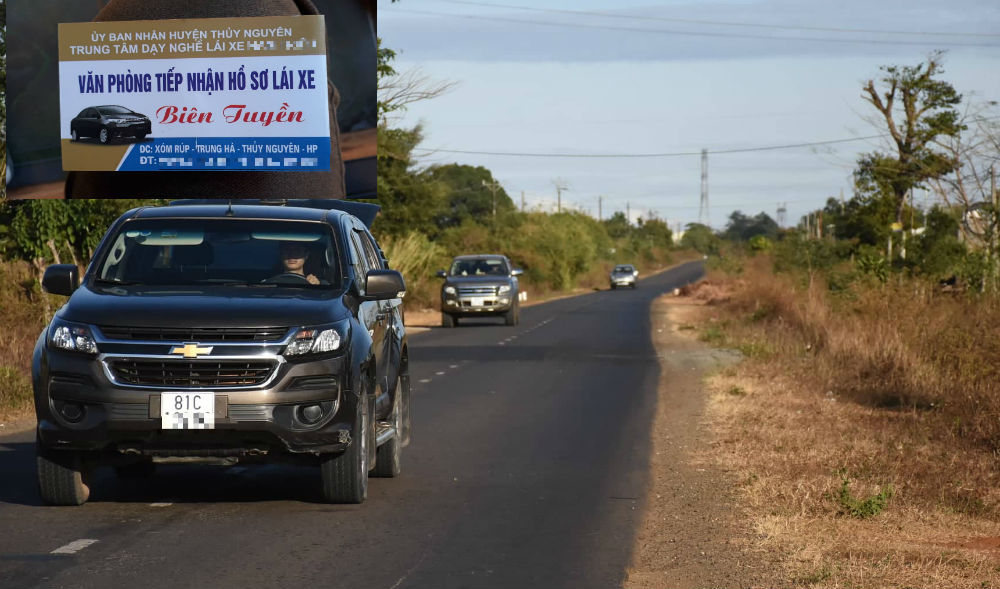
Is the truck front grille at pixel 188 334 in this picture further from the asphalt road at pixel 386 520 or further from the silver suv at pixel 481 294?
the silver suv at pixel 481 294

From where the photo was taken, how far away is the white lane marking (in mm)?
7312

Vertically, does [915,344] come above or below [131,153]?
below

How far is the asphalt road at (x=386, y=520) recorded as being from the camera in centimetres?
698

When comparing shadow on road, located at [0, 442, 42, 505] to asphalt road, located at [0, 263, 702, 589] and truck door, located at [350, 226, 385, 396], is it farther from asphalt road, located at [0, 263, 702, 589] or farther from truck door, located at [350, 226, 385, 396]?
truck door, located at [350, 226, 385, 396]

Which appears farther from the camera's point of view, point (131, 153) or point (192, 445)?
point (131, 153)

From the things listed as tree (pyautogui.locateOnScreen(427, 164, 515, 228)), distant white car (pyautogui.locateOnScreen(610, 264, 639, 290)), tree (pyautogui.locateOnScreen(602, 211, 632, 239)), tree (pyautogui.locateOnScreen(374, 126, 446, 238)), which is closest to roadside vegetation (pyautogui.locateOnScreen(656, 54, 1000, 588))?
tree (pyautogui.locateOnScreen(374, 126, 446, 238))

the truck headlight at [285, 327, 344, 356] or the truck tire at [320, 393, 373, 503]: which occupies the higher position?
the truck headlight at [285, 327, 344, 356]

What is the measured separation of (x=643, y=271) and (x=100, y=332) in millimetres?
144045

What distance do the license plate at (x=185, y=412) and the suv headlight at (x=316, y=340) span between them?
0.57 m

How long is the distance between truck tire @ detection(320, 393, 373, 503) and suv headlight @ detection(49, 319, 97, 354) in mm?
1571

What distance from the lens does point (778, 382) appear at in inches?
733

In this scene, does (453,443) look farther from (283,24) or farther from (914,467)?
(283,24)


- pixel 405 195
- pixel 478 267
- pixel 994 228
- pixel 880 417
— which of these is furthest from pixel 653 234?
pixel 880 417

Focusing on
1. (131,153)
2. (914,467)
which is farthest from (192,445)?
(131,153)
